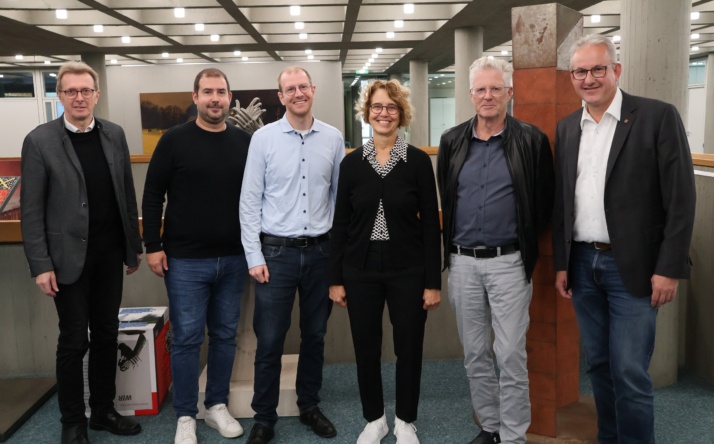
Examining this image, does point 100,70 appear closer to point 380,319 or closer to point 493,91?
point 380,319

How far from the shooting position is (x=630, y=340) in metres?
2.24

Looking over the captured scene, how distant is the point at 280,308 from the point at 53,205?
1.05 metres

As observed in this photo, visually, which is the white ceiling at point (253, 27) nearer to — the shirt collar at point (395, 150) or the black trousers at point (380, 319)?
the shirt collar at point (395, 150)

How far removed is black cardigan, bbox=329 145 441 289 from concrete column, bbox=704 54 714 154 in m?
16.2

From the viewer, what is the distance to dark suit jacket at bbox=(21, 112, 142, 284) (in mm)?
2594

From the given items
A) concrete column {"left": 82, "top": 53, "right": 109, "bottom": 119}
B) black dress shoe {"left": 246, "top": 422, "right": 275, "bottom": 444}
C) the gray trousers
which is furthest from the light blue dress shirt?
concrete column {"left": 82, "top": 53, "right": 109, "bottom": 119}

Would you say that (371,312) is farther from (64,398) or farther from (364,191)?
(64,398)

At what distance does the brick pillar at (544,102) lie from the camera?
8.36 feet

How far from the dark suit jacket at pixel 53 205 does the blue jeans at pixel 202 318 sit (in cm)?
40

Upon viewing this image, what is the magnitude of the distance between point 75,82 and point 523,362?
7.18 ft

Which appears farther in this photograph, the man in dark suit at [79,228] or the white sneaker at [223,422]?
the white sneaker at [223,422]

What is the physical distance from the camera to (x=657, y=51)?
3879mm

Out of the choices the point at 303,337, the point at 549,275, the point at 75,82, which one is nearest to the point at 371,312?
the point at 303,337

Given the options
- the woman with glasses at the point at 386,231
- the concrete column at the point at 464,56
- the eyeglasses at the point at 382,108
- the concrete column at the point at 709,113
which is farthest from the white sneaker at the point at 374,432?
the concrete column at the point at 709,113
